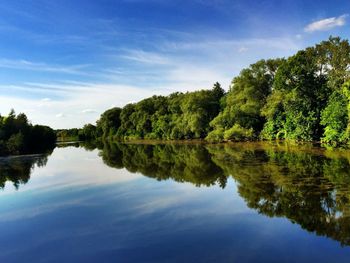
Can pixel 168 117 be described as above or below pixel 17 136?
above

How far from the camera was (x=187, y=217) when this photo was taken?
1389 centimetres

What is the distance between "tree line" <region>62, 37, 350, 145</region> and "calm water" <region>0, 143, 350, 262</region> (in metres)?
18.1

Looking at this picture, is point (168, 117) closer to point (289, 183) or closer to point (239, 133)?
point (239, 133)

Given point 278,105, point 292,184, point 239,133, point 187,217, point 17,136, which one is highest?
point 278,105

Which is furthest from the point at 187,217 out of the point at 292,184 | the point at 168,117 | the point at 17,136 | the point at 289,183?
the point at 168,117

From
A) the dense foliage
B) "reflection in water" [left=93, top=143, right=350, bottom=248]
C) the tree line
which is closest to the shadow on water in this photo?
"reflection in water" [left=93, top=143, right=350, bottom=248]

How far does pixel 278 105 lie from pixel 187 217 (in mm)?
41853

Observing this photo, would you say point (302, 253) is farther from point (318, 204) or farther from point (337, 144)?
point (337, 144)

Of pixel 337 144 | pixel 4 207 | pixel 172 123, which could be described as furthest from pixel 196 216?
pixel 172 123

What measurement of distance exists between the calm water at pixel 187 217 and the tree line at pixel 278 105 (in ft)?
59.3

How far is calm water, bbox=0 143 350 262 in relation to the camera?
1004 centimetres

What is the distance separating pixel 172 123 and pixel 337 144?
44.3m

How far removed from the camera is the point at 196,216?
13961 millimetres

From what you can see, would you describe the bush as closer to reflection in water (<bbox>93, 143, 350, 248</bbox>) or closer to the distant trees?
the distant trees
